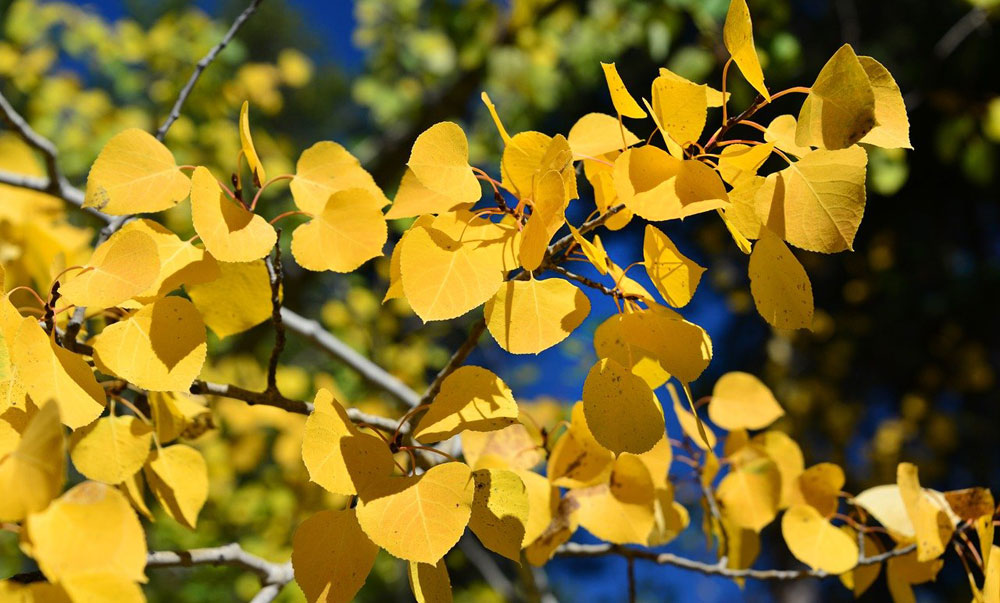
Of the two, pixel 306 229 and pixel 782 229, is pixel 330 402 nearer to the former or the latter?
pixel 306 229

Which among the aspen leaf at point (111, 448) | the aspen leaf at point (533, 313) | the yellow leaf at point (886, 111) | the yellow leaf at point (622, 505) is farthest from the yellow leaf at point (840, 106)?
the aspen leaf at point (111, 448)

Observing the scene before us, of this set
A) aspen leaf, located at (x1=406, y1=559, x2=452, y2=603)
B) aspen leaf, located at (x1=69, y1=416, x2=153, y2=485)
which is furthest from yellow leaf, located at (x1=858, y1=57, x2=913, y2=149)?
aspen leaf, located at (x1=69, y1=416, x2=153, y2=485)

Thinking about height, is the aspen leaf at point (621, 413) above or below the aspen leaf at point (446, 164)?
below

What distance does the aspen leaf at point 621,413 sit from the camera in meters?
0.31

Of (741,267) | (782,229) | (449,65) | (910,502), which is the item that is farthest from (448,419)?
(741,267)

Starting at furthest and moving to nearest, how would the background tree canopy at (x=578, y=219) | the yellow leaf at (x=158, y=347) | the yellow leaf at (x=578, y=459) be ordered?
the background tree canopy at (x=578, y=219) → the yellow leaf at (x=578, y=459) → the yellow leaf at (x=158, y=347)

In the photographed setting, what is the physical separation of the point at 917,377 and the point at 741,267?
83 cm

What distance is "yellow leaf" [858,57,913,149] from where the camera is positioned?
282 mm

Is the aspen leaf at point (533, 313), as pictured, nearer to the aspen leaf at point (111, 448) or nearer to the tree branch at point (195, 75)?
the aspen leaf at point (111, 448)

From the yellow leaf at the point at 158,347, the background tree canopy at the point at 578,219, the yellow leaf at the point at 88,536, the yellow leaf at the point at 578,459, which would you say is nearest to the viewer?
the yellow leaf at the point at 88,536

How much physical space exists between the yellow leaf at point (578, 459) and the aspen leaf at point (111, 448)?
0.71 feet

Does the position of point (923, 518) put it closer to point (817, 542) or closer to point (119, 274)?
point (817, 542)

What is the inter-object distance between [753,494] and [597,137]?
0.27m

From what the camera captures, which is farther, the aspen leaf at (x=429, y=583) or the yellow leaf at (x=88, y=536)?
the aspen leaf at (x=429, y=583)
